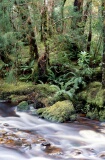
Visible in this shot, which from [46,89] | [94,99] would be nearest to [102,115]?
[94,99]

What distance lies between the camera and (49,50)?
37.6ft

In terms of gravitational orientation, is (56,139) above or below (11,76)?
below

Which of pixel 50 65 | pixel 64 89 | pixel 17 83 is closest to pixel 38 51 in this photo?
pixel 50 65

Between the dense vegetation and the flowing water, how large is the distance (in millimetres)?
1355

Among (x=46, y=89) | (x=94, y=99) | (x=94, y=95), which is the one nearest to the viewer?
(x=94, y=99)

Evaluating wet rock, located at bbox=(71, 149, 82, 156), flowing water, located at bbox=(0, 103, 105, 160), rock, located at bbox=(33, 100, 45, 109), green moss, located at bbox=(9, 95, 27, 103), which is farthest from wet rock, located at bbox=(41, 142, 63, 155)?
green moss, located at bbox=(9, 95, 27, 103)

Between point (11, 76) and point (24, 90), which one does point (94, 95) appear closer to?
point (24, 90)

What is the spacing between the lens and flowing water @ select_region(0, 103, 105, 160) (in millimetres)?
6289

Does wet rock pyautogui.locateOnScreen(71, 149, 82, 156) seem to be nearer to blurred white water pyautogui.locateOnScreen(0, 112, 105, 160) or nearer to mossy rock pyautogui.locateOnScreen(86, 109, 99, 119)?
blurred white water pyautogui.locateOnScreen(0, 112, 105, 160)

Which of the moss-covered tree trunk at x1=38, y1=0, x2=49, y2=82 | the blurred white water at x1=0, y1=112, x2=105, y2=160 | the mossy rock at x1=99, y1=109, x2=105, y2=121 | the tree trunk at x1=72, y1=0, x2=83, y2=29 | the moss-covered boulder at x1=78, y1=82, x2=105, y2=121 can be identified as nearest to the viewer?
the blurred white water at x1=0, y1=112, x2=105, y2=160

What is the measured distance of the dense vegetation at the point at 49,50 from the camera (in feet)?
34.0

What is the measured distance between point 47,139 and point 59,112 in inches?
64.4

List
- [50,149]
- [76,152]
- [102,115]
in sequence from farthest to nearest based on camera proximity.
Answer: [102,115] → [50,149] → [76,152]

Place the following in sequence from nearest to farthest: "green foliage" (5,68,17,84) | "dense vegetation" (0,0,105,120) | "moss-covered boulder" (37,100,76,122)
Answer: "moss-covered boulder" (37,100,76,122) → "dense vegetation" (0,0,105,120) → "green foliage" (5,68,17,84)
